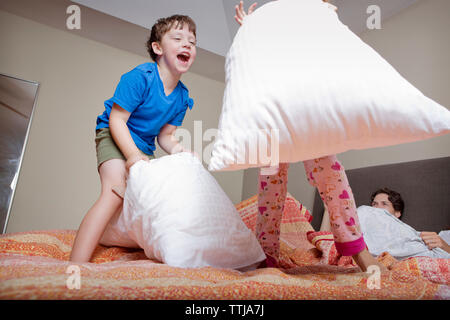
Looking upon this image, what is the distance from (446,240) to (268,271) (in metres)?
0.93

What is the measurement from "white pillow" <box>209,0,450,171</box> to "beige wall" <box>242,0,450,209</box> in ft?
4.04

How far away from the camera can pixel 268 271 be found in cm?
55

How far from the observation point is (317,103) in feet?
1.48

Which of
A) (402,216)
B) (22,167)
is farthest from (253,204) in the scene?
(22,167)

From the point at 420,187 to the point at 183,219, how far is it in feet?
4.01

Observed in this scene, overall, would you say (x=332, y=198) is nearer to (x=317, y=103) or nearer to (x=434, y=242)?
(x=317, y=103)

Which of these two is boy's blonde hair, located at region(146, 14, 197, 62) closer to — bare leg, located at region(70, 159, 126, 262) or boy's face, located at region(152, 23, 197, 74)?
boy's face, located at region(152, 23, 197, 74)

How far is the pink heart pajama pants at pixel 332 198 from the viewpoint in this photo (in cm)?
63

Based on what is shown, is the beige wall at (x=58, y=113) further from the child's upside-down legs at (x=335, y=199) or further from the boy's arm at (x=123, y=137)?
the child's upside-down legs at (x=335, y=199)

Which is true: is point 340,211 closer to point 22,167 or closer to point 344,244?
point 344,244

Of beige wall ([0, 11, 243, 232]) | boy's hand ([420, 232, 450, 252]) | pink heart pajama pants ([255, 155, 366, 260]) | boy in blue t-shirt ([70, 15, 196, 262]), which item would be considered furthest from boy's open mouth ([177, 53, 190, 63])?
beige wall ([0, 11, 243, 232])

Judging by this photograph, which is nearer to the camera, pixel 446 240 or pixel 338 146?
pixel 338 146
